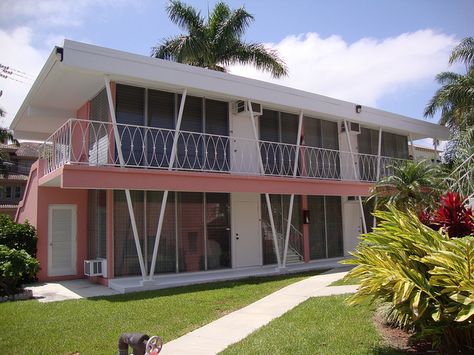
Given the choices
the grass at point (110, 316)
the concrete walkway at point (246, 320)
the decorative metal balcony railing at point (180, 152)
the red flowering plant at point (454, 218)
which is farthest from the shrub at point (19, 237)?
Answer: the red flowering plant at point (454, 218)

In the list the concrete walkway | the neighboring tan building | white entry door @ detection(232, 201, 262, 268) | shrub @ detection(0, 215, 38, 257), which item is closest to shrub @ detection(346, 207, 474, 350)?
the concrete walkway

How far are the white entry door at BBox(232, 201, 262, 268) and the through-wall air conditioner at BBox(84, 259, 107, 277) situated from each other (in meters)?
3.75

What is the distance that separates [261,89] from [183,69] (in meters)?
2.64

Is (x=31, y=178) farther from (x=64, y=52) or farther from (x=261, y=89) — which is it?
(x=261, y=89)

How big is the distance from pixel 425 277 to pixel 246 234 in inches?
338

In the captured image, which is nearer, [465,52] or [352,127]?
[352,127]

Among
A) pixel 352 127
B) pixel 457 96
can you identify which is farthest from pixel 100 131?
pixel 457 96

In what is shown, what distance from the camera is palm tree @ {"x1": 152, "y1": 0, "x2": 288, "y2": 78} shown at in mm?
19719

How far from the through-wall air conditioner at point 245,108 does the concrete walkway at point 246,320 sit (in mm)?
5171

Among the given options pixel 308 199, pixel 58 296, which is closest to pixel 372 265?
pixel 58 296

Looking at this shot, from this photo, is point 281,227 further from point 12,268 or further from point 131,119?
point 12,268

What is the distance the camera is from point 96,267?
1133cm

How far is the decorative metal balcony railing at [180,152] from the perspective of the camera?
11234 mm

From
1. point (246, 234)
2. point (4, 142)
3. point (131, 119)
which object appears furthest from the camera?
point (4, 142)
